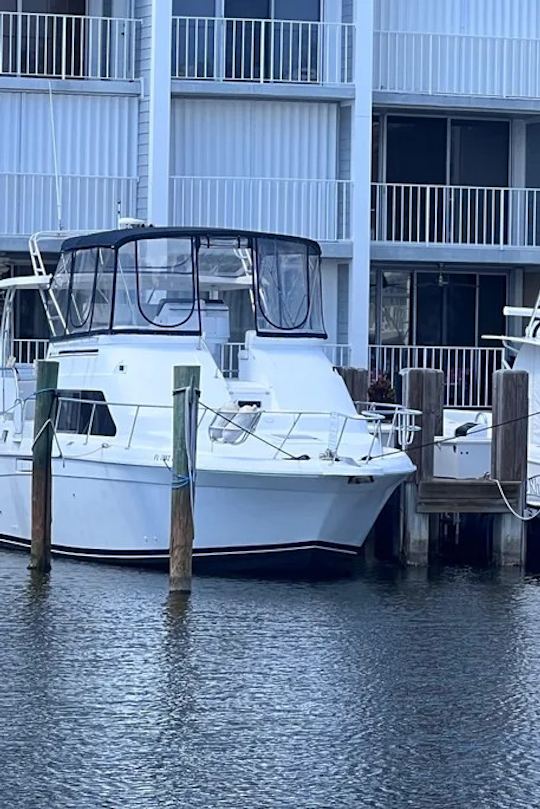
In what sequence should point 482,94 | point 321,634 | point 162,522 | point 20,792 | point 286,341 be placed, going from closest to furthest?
point 20,792 < point 321,634 < point 162,522 < point 286,341 < point 482,94

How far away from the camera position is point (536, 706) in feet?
52.9

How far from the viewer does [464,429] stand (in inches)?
968

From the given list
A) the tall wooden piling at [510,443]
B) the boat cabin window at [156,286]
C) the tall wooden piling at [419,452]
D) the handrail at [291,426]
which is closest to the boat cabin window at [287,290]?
the boat cabin window at [156,286]

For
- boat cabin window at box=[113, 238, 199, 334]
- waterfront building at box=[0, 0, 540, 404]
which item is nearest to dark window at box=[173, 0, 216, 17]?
waterfront building at box=[0, 0, 540, 404]

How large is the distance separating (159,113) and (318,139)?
9.66 ft

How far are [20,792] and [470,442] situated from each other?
12.4m

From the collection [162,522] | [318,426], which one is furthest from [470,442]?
[162,522]

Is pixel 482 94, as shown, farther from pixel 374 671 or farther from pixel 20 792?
pixel 20 792

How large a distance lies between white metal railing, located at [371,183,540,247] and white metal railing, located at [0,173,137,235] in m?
4.74

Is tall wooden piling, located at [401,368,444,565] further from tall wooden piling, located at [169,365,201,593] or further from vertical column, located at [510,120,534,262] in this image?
vertical column, located at [510,120,534,262]

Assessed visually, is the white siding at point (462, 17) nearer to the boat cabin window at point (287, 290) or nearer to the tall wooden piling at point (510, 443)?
the boat cabin window at point (287, 290)

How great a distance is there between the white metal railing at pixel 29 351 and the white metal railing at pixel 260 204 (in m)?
3.14

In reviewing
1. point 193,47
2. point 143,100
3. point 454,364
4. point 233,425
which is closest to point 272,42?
point 193,47

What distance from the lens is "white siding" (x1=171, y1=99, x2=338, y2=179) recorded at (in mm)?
31953
